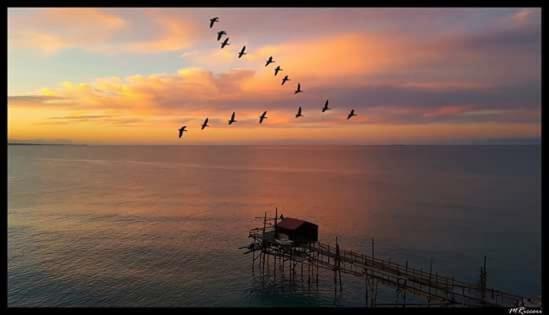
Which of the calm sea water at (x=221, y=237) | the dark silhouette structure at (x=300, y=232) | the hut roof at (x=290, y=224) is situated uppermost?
the hut roof at (x=290, y=224)

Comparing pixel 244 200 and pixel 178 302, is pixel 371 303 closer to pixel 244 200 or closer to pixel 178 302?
pixel 178 302

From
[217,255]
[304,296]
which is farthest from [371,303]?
[217,255]

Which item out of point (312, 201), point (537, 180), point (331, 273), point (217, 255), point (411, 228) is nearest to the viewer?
point (331, 273)

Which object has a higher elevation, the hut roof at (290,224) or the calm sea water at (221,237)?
the hut roof at (290,224)

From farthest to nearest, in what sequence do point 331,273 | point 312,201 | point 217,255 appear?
point 312,201
point 217,255
point 331,273

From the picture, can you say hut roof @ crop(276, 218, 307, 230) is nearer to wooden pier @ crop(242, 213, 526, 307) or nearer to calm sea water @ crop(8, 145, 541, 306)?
wooden pier @ crop(242, 213, 526, 307)

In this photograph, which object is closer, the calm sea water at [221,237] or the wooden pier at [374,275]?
the wooden pier at [374,275]

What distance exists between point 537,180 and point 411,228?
324 feet

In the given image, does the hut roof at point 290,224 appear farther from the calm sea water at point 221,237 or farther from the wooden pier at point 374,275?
the calm sea water at point 221,237

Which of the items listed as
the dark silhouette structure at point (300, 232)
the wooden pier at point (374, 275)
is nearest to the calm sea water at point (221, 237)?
the wooden pier at point (374, 275)

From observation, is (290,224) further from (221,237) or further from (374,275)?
(221,237)

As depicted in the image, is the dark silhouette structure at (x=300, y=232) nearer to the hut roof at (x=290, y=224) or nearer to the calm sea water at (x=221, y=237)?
the hut roof at (x=290, y=224)

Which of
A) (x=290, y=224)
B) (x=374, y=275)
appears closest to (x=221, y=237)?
(x=290, y=224)

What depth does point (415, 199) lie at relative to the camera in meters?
98.9
